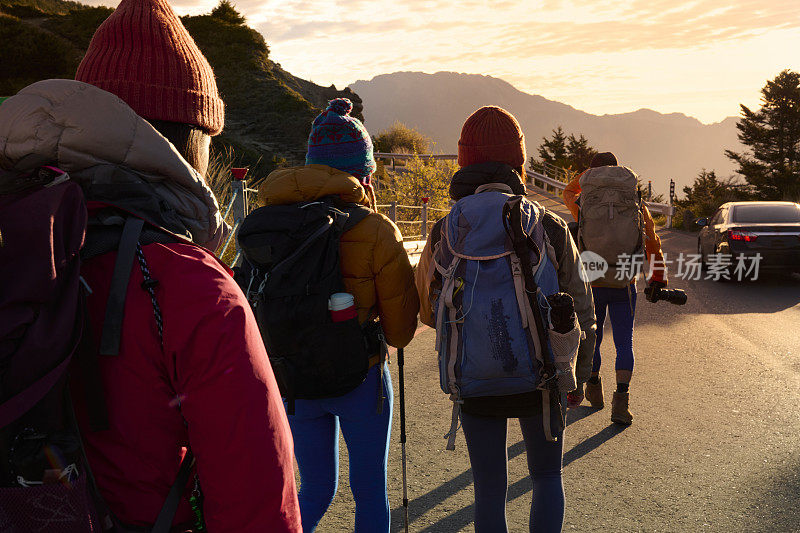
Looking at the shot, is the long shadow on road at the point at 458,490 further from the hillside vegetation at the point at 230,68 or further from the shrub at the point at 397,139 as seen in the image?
the shrub at the point at 397,139

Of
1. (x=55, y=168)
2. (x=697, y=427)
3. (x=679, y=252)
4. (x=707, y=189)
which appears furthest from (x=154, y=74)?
(x=707, y=189)

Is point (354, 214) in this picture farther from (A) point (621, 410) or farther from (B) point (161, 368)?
(A) point (621, 410)

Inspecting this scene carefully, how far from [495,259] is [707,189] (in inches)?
1666

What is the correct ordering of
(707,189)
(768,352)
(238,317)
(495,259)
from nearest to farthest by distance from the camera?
1. (238,317)
2. (495,259)
3. (768,352)
4. (707,189)

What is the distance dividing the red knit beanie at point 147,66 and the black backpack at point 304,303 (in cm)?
119

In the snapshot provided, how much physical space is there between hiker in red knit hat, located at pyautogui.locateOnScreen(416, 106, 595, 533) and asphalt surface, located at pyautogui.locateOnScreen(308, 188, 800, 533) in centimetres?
123

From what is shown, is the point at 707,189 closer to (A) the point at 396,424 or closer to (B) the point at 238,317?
(A) the point at 396,424

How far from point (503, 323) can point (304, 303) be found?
0.79 m

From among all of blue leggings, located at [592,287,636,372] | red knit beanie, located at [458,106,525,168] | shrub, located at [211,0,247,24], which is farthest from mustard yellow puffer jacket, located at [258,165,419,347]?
shrub, located at [211,0,247,24]

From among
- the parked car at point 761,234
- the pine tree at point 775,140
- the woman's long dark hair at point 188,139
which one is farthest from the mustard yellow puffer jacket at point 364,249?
the pine tree at point 775,140

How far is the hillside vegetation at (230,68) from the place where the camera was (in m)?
18.0

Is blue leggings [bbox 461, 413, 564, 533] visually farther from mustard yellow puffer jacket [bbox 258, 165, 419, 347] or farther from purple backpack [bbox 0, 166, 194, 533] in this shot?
purple backpack [bbox 0, 166, 194, 533]

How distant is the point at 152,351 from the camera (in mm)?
1051

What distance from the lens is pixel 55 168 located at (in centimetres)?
106
